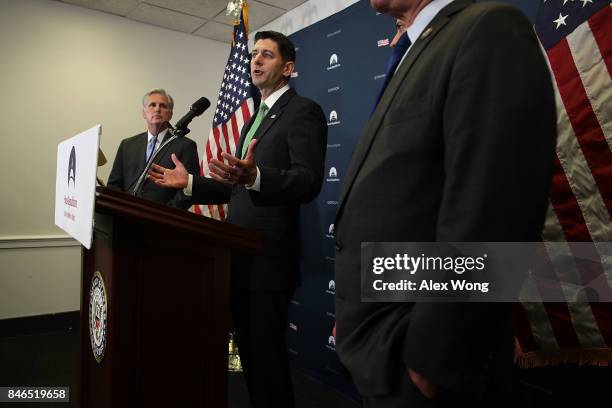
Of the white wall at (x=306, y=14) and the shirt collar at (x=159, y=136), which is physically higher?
the white wall at (x=306, y=14)

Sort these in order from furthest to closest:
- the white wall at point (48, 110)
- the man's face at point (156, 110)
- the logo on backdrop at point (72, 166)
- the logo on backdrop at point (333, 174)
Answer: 1. the white wall at point (48, 110)
2. the man's face at point (156, 110)
3. the logo on backdrop at point (333, 174)
4. the logo on backdrop at point (72, 166)

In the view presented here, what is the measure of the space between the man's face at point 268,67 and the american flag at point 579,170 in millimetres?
992

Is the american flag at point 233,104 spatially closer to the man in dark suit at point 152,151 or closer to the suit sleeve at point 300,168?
the man in dark suit at point 152,151

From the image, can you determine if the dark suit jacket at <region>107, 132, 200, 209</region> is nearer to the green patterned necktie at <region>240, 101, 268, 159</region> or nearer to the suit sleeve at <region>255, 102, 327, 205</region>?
the green patterned necktie at <region>240, 101, 268, 159</region>

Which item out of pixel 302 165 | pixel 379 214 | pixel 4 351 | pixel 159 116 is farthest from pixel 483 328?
pixel 4 351

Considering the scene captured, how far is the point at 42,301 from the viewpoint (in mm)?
3316

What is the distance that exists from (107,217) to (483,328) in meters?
1.04

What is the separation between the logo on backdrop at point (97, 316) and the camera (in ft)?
4.00

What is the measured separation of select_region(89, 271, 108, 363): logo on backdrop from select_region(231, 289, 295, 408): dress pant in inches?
19.3

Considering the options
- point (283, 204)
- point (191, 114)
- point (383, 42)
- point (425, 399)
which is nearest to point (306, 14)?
point (383, 42)

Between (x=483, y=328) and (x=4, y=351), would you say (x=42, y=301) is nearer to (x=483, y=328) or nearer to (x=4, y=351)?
(x=4, y=351)

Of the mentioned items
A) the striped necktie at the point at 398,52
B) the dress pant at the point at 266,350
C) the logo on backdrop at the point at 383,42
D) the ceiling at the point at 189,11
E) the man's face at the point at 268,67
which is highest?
the ceiling at the point at 189,11

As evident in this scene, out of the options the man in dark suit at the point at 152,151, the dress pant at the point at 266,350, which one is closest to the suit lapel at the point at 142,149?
the man in dark suit at the point at 152,151

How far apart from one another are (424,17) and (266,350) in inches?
47.1
